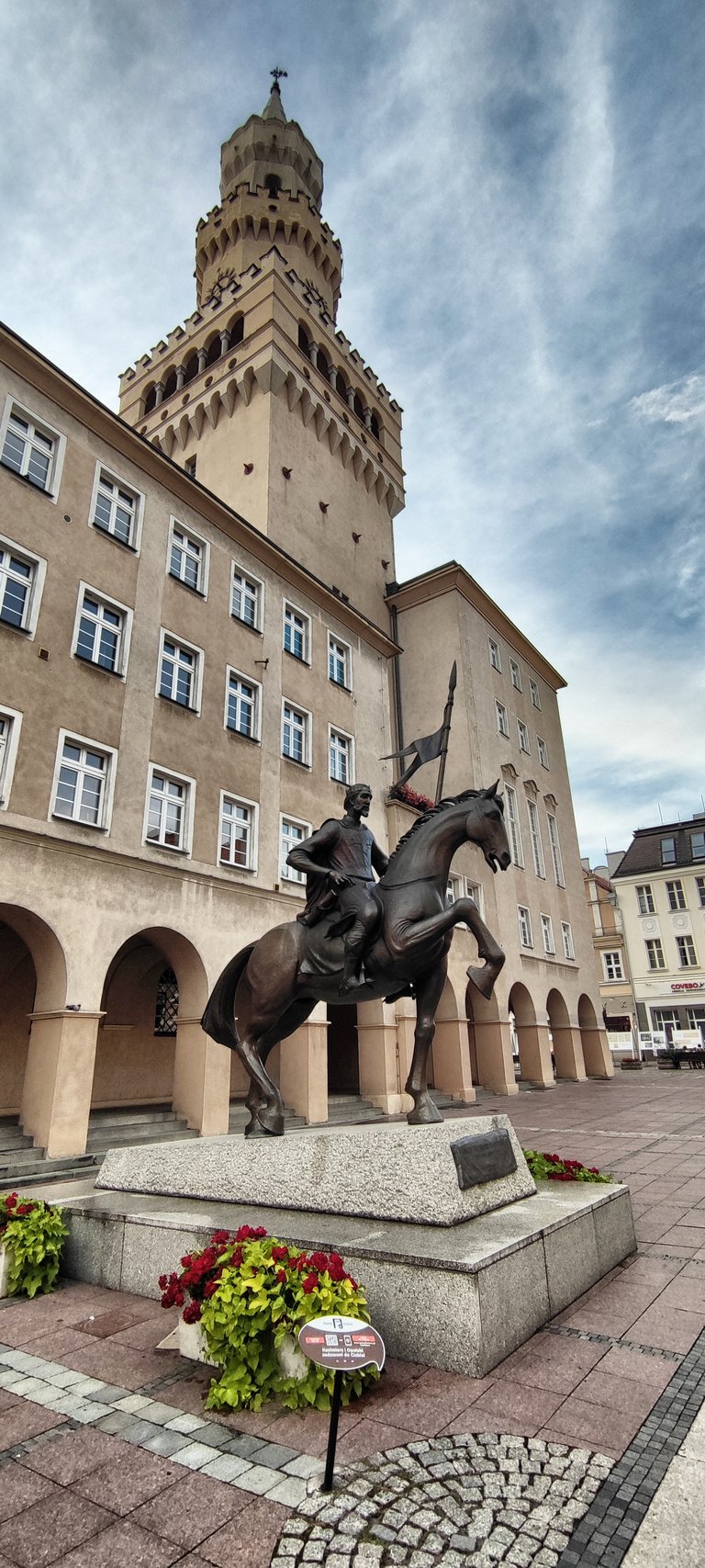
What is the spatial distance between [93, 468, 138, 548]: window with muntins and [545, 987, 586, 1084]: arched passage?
964 inches

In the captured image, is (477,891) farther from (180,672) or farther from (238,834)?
(180,672)

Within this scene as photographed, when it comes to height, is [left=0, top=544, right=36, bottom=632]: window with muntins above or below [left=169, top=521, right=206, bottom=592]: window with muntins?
below

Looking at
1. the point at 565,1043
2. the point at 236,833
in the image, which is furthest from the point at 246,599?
the point at 565,1043

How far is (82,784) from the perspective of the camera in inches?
586

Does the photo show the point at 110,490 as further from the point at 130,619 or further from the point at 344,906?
the point at 344,906

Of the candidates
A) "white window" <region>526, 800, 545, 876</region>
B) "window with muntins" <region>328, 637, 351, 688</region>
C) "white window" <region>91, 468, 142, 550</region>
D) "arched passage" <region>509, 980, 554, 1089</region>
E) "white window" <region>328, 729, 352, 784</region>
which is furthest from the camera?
"white window" <region>526, 800, 545, 876</region>

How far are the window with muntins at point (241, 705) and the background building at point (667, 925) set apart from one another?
43.4 m

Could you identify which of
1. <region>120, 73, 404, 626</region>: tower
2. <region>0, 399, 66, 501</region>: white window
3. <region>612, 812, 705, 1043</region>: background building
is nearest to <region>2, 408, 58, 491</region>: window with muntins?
<region>0, 399, 66, 501</region>: white window

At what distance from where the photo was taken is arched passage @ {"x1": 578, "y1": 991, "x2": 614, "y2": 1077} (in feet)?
113

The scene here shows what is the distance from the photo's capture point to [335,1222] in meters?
5.37

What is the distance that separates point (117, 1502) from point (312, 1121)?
15050 millimetres

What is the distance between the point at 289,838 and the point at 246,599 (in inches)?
260

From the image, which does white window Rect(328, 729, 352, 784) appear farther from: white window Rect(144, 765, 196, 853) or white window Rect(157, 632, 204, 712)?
white window Rect(144, 765, 196, 853)

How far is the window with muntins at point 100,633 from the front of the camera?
15883 millimetres
